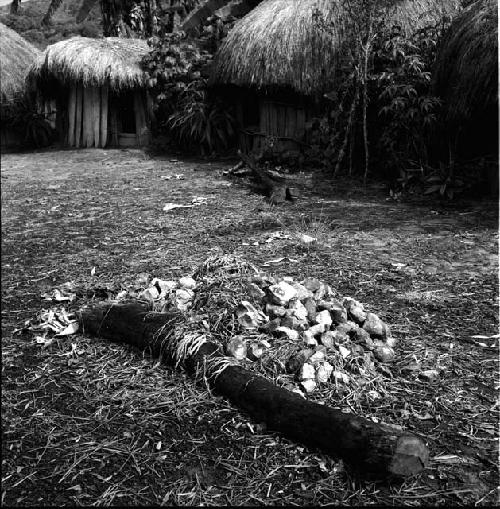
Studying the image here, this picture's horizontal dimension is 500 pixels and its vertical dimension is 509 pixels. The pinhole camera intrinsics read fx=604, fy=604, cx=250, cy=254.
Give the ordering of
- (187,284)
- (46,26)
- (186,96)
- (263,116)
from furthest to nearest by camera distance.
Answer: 1. (46,26)
2. (186,96)
3. (263,116)
4. (187,284)

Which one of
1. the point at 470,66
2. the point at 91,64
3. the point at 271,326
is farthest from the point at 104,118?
the point at 271,326

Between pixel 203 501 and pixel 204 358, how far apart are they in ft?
2.72

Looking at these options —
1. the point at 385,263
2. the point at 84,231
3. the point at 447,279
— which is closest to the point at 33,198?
the point at 84,231

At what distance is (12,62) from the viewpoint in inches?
551

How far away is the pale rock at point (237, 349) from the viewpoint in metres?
2.79

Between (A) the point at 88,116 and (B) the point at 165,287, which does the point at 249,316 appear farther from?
(A) the point at 88,116

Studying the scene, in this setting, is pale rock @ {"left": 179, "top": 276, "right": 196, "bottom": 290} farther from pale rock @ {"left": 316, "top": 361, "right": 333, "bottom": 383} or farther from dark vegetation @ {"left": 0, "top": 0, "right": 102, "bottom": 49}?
dark vegetation @ {"left": 0, "top": 0, "right": 102, "bottom": 49}

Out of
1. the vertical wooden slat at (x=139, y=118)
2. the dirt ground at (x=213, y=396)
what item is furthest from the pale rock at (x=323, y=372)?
the vertical wooden slat at (x=139, y=118)

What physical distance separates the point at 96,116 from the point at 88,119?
0.64 ft

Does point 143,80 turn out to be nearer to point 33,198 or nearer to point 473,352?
point 33,198

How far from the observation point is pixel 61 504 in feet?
6.42

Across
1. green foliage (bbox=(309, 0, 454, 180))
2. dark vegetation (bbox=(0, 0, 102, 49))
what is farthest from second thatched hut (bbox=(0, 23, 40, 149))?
green foliage (bbox=(309, 0, 454, 180))

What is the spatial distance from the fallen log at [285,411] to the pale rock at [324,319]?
55 cm

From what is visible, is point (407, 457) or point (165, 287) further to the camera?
point (165, 287)
